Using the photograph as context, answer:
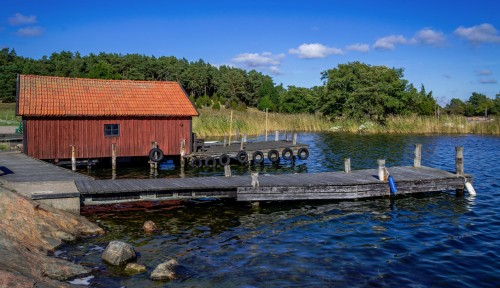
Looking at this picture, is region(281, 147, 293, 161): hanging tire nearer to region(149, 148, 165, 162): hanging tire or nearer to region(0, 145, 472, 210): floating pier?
region(149, 148, 165, 162): hanging tire

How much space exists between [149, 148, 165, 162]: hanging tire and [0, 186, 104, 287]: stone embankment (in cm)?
1383

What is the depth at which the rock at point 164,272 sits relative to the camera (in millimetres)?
10773

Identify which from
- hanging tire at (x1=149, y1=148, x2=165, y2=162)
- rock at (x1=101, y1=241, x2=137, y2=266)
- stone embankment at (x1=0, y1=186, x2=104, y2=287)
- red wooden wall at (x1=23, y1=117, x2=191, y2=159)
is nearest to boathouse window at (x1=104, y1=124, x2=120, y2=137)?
red wooden wall at (x1=23, y1=117, x2=191, y2=159)

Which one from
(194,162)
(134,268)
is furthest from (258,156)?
(134,268)

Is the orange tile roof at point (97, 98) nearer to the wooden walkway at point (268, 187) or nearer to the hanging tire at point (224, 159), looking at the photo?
the hanging tire at point (224, 159)

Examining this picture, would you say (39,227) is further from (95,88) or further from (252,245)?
(95,88)

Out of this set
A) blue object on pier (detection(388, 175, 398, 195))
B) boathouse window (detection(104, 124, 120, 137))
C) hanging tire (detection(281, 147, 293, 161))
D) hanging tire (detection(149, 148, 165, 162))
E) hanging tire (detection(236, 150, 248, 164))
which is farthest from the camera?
hanging tire (detection(281, 147, 293, 161))

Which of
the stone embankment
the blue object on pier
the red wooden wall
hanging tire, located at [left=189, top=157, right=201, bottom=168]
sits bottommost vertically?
the stone embankment

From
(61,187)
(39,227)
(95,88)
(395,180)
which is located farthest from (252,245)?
(95,88)

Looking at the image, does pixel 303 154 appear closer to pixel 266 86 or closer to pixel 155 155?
pixel 155 155

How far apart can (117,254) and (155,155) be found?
1752 cm

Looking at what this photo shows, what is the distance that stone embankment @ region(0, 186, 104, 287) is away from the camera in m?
8.88

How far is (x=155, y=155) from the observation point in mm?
28891

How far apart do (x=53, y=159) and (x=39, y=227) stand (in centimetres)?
1547
